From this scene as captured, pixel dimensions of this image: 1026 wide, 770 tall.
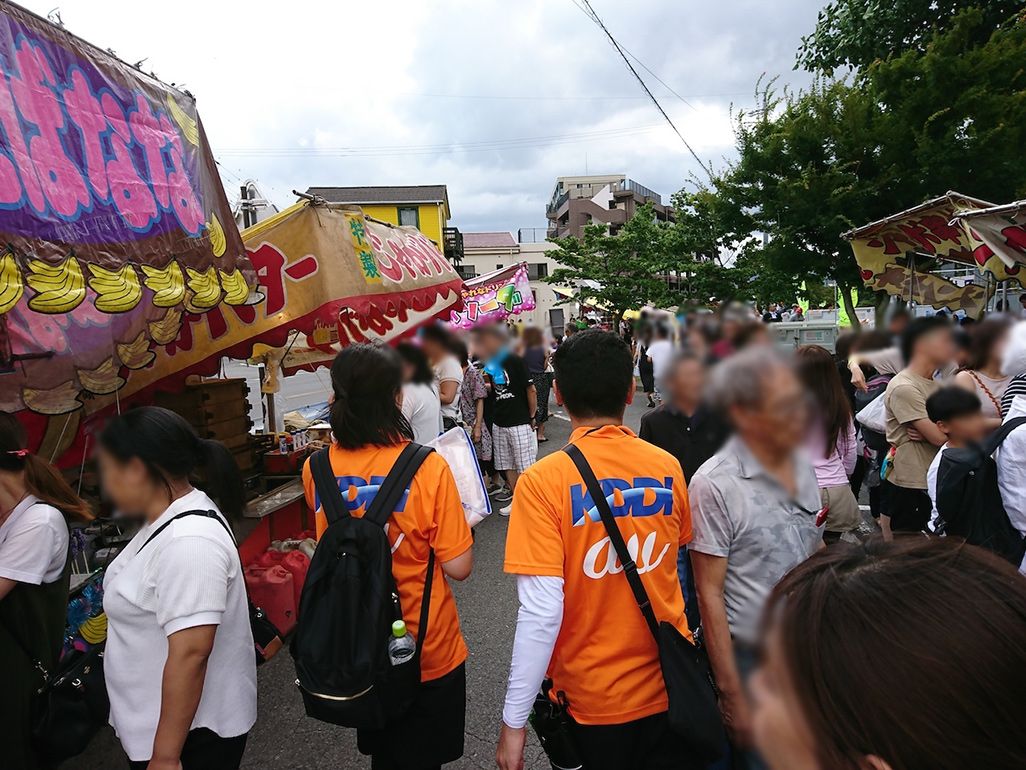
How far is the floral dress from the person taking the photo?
5.89 m

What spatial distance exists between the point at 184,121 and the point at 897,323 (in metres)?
3.40

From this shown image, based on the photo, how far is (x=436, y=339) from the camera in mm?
2316

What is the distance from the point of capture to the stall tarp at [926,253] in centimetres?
103

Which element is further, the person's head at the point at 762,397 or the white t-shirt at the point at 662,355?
the white t-shirt at the point at 662,355

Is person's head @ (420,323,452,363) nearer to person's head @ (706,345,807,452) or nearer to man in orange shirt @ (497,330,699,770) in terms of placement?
man in orange shirt @ (497,330,699,770)

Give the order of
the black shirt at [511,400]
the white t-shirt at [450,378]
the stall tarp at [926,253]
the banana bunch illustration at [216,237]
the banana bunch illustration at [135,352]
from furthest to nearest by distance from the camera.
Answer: the black shirt at [511,400] → the white t-shirt at [450,378] → the banana bunch illustration at [216,237] → the banana bunch illustration at [135,352] → the stall tarp at [926,253]

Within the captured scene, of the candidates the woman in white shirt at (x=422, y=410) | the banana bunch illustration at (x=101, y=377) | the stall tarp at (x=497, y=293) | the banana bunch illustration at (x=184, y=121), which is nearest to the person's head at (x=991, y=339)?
the woman in white shirt at (x=422, y=410)

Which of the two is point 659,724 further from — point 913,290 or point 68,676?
point 68,676

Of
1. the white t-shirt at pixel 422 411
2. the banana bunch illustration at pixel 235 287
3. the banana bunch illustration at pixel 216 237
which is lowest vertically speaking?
the white t-shirt at pixel 422 411

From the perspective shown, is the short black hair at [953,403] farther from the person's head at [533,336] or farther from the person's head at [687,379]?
the person's head at [533,336]

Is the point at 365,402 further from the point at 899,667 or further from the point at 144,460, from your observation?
the point at 899,667

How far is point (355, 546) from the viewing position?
1.67 m

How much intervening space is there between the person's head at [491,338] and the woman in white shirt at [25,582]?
1.61m

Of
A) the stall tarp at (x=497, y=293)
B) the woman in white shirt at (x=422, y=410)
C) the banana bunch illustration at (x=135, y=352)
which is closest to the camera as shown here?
the banana bunch illustration at (x=135, y=352)
